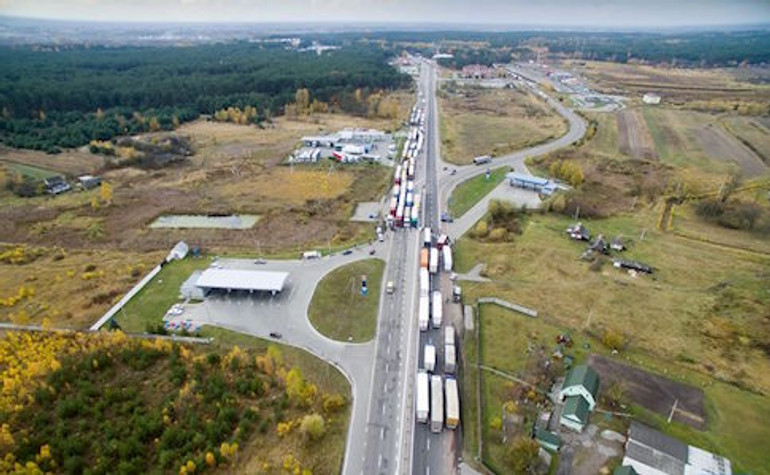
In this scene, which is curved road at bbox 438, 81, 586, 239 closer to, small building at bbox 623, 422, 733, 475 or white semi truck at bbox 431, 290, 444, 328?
white semi truck at bbox 431, 290, 444, 328

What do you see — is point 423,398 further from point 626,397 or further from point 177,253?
point 177,253

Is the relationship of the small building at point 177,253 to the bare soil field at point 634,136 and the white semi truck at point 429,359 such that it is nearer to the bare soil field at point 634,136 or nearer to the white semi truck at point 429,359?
the white semi truck at point 429,359

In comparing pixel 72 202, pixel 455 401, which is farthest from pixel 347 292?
pixel 72 202

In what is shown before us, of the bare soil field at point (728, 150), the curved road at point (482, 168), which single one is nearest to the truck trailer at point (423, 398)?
the curved road at point (482, 168)

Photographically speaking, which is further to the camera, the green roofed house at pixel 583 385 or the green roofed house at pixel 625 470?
the green roofed house at pixel 583 385

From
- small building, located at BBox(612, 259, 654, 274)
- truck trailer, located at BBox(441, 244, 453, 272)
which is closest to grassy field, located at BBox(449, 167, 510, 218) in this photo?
truck trailer, located at BBox(441, 244, 453, 272)

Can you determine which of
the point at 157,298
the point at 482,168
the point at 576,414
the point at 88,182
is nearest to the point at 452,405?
the point at 576,414
